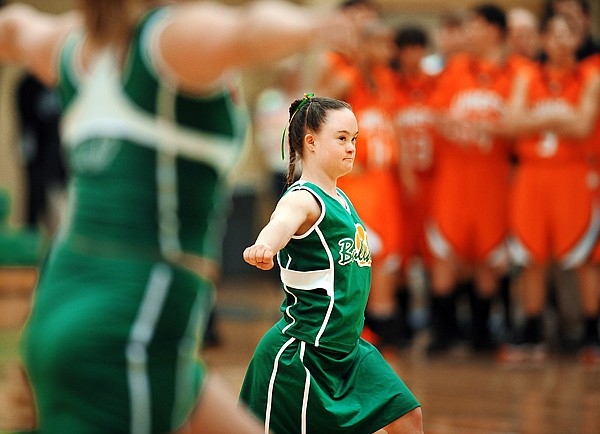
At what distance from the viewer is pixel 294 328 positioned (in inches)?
121

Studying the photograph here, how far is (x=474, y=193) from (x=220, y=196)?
564 centimetres

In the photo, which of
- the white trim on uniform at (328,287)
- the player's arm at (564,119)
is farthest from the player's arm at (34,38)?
the player's arm at (564,119)

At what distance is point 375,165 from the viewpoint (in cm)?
716

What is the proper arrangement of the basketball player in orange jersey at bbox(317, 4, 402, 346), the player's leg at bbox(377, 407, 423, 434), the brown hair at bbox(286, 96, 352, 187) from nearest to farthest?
the brown hair at bbox(286, 96, 352, 187) < the player's leg at bbox(377, 407, 423, 434) < the basketball player in orange jersey at bbox(317, 4, 402, 346)

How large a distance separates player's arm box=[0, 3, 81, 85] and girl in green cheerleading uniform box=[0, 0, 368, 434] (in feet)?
0.75

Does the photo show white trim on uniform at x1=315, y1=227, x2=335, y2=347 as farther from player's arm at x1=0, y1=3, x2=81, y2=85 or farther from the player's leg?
player's arm at x1=0, y1=3, x2=81, y2=85

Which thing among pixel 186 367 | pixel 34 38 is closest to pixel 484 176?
pixel 34 38

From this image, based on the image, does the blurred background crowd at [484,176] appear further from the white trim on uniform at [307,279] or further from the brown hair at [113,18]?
the brown hair at [113,18]

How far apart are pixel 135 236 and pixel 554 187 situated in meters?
5.73

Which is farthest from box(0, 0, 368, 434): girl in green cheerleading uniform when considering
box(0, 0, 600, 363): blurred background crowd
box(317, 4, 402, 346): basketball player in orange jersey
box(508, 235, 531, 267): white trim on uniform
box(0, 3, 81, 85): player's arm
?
box(508, 235, 531, 267): white trim on uniform

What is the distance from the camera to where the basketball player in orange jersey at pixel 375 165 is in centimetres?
708

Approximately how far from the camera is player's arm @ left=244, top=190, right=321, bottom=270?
238 centimetres

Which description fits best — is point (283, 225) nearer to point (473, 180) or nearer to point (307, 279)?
point (307, 279)

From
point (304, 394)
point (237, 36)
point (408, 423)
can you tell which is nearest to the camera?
point (237, 36)
